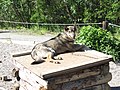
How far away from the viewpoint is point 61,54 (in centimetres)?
668

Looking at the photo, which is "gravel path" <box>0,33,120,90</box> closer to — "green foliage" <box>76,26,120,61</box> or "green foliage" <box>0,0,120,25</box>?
"green foliage" <box>76,26,120,61</box>

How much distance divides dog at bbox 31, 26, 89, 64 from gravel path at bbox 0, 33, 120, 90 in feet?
4.17

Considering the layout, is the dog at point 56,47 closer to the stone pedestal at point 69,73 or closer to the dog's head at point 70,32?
the dog's head at point 70,32

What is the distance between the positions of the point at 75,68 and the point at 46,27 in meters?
7.47

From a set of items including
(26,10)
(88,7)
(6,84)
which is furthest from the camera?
(26,10)

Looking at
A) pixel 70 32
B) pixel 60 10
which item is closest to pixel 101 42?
pixel 70 32

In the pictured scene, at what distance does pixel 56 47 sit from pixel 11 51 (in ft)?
13.1

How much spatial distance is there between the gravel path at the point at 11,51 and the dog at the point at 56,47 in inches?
50.0

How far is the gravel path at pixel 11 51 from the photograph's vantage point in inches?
297

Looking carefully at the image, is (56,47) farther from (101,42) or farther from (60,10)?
(60,10)

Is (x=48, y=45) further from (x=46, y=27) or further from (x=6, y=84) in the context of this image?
(x=46, y=27)

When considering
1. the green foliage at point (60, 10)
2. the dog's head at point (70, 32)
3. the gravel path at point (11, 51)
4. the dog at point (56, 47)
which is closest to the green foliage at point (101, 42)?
the gravel path at point (11, 51)

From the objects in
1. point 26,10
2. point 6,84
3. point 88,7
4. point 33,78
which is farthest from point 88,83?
point 26,10

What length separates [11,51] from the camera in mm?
10367
